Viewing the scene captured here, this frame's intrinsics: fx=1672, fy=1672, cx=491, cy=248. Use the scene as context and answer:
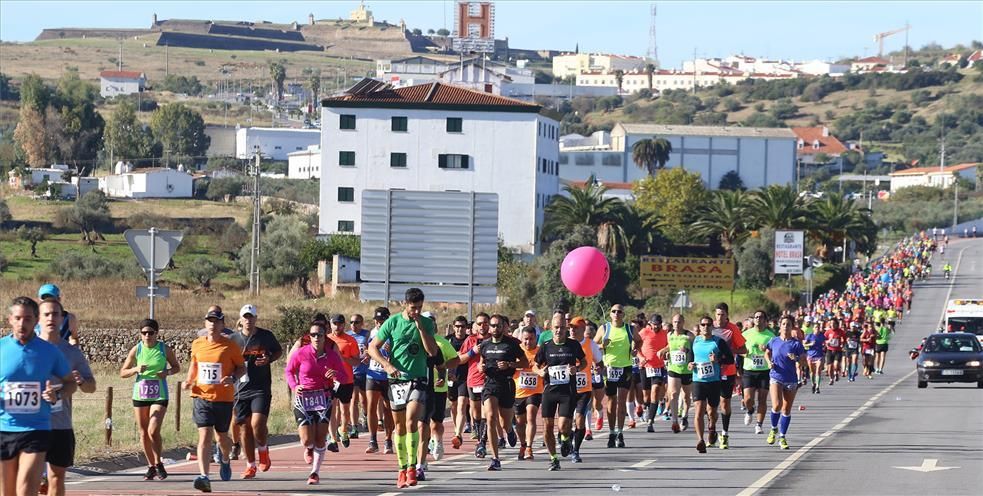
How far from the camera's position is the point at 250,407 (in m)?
18.0

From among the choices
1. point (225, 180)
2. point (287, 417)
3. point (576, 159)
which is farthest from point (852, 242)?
point (287, 417)

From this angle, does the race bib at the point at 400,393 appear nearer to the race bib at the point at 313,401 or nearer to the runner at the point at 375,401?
the race bib at the point at 313,401

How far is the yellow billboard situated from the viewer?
3241 inches

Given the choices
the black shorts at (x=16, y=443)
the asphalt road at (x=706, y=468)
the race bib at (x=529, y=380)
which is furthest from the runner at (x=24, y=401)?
the race bib at (x=529, y=380)

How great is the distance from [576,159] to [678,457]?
141064 millimetres

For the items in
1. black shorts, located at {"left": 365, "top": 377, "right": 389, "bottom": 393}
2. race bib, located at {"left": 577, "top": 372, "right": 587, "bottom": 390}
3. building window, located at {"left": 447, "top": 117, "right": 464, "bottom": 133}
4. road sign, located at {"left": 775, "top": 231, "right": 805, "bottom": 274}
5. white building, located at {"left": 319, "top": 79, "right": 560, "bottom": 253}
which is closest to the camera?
race bib, located at {"left": 577, "top": 372, "right": 587, "bottom": 390}

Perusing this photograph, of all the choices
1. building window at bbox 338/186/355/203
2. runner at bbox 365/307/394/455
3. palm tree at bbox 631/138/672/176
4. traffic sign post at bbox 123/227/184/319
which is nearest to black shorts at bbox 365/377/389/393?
runner at bbox 365/307/394/455

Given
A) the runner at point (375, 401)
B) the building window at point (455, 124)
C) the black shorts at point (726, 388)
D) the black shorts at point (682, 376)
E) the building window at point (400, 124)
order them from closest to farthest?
the runner at point (375, 401), the black shorts at point (726, 388), the black shorts at point (682, 376), the building window at point (400, 124), the building window at point (455, 124)

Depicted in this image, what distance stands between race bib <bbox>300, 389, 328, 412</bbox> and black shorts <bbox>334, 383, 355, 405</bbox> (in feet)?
12.3

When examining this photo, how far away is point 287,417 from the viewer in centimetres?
2703

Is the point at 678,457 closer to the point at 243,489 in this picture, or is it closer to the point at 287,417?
the point at 243,489

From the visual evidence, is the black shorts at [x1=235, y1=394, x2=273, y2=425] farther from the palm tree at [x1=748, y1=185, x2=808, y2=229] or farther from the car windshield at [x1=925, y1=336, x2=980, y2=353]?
the palm tree at [x1=748, y1=185, x2=808, y2=229]

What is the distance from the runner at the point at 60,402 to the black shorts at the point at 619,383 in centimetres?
1152

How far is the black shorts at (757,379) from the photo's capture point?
77.5 ft
